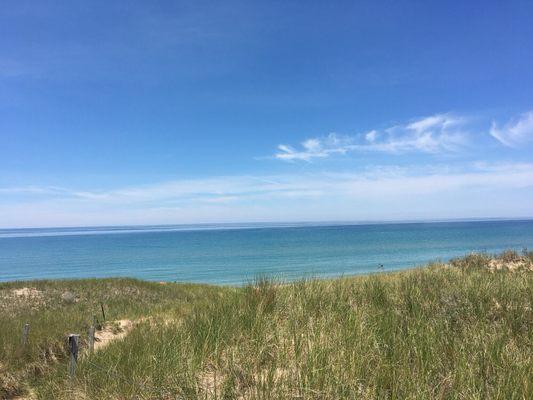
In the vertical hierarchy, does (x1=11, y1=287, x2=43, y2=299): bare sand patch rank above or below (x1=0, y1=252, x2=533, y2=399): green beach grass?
below

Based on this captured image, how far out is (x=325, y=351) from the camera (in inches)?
185

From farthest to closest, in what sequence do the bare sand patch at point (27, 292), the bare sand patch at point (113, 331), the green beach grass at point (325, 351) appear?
1. the bare sand patch at point (27, 292)
2. the bare sand patch at point (113, 331)
3. the green beach grass at point (325, 351)

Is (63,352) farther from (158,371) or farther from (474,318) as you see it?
(474,318)

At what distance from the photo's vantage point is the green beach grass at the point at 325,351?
4094 millimetres

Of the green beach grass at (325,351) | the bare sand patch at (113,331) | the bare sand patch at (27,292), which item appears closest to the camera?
the green beach grass at (325,351)

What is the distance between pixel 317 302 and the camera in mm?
7395

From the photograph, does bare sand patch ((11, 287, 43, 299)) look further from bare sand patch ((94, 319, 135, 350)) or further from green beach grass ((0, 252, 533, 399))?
green beach grass ((0, 252, 533, 399))

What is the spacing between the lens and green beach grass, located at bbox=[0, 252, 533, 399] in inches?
161

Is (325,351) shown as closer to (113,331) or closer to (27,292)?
(113,331)

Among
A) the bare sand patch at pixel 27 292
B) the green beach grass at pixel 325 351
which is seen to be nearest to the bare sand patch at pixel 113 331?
the green beach grass at pixel 325 351

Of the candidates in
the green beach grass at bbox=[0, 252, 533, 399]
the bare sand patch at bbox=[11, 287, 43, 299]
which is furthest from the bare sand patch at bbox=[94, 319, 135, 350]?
the bare sand patch at bbox=[11, 287, 43, 299]

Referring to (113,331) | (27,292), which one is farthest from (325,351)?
(27,292)

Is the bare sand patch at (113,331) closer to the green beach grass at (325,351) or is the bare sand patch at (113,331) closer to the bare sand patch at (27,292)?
the green beach grass at (325,351)

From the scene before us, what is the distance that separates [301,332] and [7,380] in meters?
6.34
